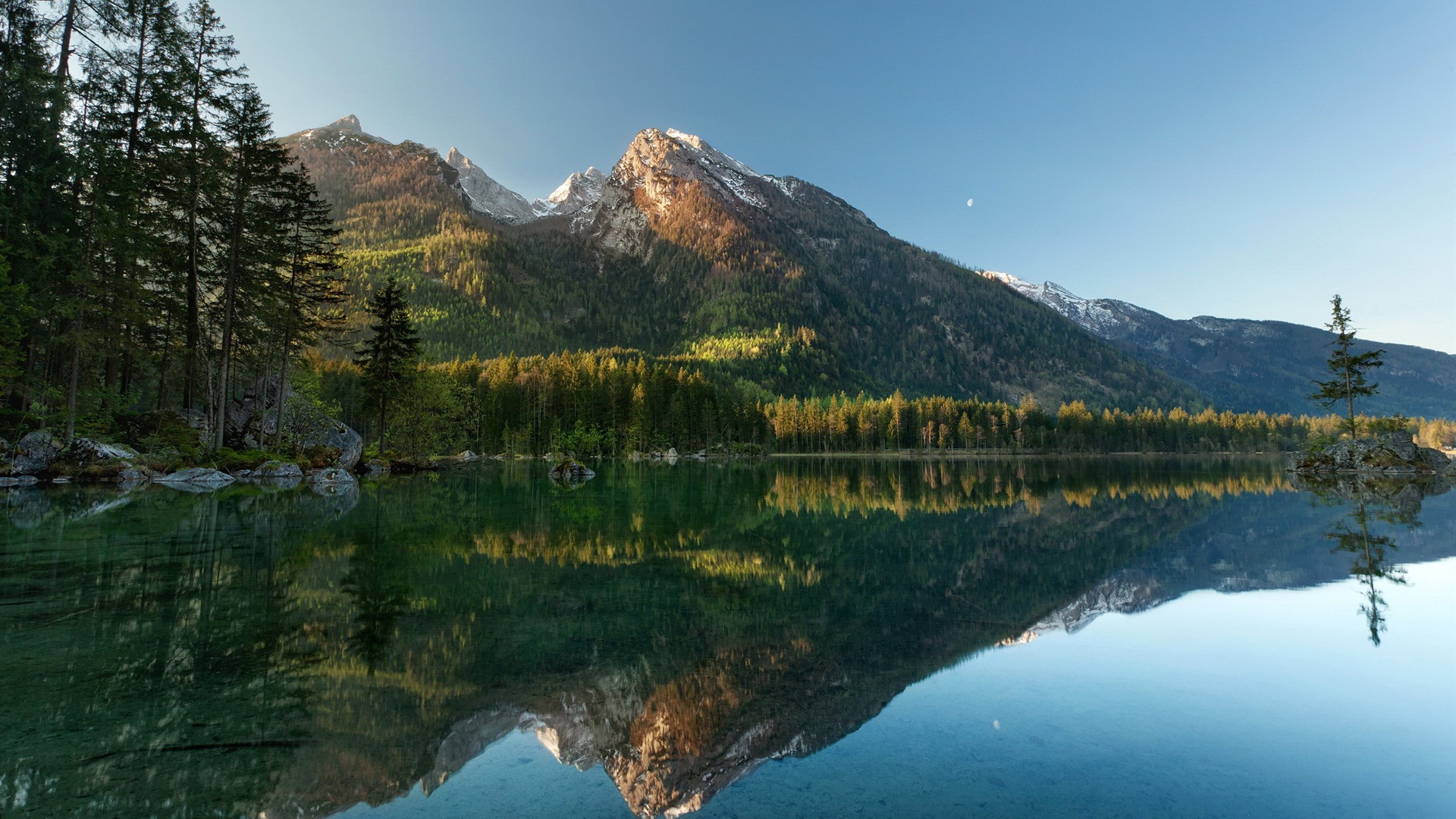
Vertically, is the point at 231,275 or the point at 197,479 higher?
the point at 231,275

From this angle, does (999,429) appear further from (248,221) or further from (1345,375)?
(248,221)

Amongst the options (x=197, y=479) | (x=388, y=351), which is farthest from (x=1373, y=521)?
(x=388, y=351)

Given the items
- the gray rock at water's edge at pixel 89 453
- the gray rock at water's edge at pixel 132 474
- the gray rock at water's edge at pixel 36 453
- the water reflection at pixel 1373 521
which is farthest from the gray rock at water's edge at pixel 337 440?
the water reflection at pixel 1373 521

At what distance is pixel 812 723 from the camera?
6.11 metres

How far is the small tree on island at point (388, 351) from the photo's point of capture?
45156 millimetres

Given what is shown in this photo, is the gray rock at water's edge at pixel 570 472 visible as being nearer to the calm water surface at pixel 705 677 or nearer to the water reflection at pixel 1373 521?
the calm water surface at pixel 705 677

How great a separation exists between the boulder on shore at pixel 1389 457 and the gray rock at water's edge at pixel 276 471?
79.0 meters

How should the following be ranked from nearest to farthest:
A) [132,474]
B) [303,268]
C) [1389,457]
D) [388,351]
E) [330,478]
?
[132,474] < [330,478] < [303,268] < [388,351] < [1389,457]

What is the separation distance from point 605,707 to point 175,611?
24.3 feet

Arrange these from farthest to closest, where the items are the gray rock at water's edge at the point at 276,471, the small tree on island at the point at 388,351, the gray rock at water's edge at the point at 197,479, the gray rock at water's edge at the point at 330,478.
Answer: the small tree on island at the point at 388,351 < the gray rock at water's edge at the point at 276,471 < the gray rock at water's edge at the point at 330,478 < the gray rock at water's edge at the point at 197,479

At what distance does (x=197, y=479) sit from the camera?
3091 cm

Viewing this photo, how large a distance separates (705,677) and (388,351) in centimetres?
4645

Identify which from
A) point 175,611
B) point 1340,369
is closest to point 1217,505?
point 175,611

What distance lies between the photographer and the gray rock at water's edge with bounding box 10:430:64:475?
28.8 meters
